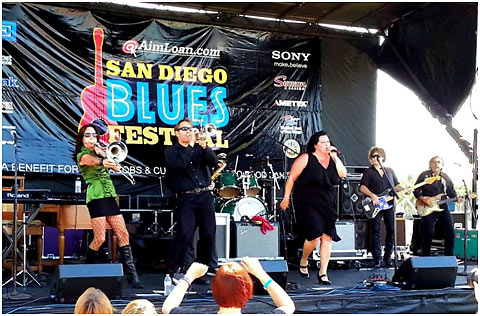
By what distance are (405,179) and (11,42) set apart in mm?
9109

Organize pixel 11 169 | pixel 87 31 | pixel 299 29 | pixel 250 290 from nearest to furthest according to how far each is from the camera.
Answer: pixel 250 290
pixel 11 169
pixel 87 31
pixel 299 29

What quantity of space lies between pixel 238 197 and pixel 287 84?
258 cm

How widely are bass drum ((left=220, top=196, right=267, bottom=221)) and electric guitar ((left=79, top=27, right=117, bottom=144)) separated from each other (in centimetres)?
202

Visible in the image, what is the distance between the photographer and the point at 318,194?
6.58m

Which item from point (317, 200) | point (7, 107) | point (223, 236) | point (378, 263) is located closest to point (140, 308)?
point (317, 200)

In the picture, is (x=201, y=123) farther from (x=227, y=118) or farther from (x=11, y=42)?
(x=11, y=42)

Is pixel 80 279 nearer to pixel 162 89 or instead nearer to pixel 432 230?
pixel 162 89

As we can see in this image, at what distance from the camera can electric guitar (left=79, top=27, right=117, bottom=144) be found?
28.7 ft

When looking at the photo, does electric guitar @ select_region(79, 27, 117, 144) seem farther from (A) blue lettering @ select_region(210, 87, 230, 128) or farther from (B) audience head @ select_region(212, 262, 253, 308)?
(B) audience head @ select_region(212, 262, 253, 308)

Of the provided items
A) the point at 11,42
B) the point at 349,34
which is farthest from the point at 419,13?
the point at 11,42

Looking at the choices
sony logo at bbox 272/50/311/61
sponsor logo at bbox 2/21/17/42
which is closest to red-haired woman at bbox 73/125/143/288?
sponsor logo at bbox 2/21/17/42

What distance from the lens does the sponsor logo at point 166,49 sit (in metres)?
9.07

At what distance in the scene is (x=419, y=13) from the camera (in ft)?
31.2

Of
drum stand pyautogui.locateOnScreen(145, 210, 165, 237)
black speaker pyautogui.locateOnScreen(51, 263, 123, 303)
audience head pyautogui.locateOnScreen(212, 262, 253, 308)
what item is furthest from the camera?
drum stand pyautogui.locateOnScreen(145, 210, 165, 237)
